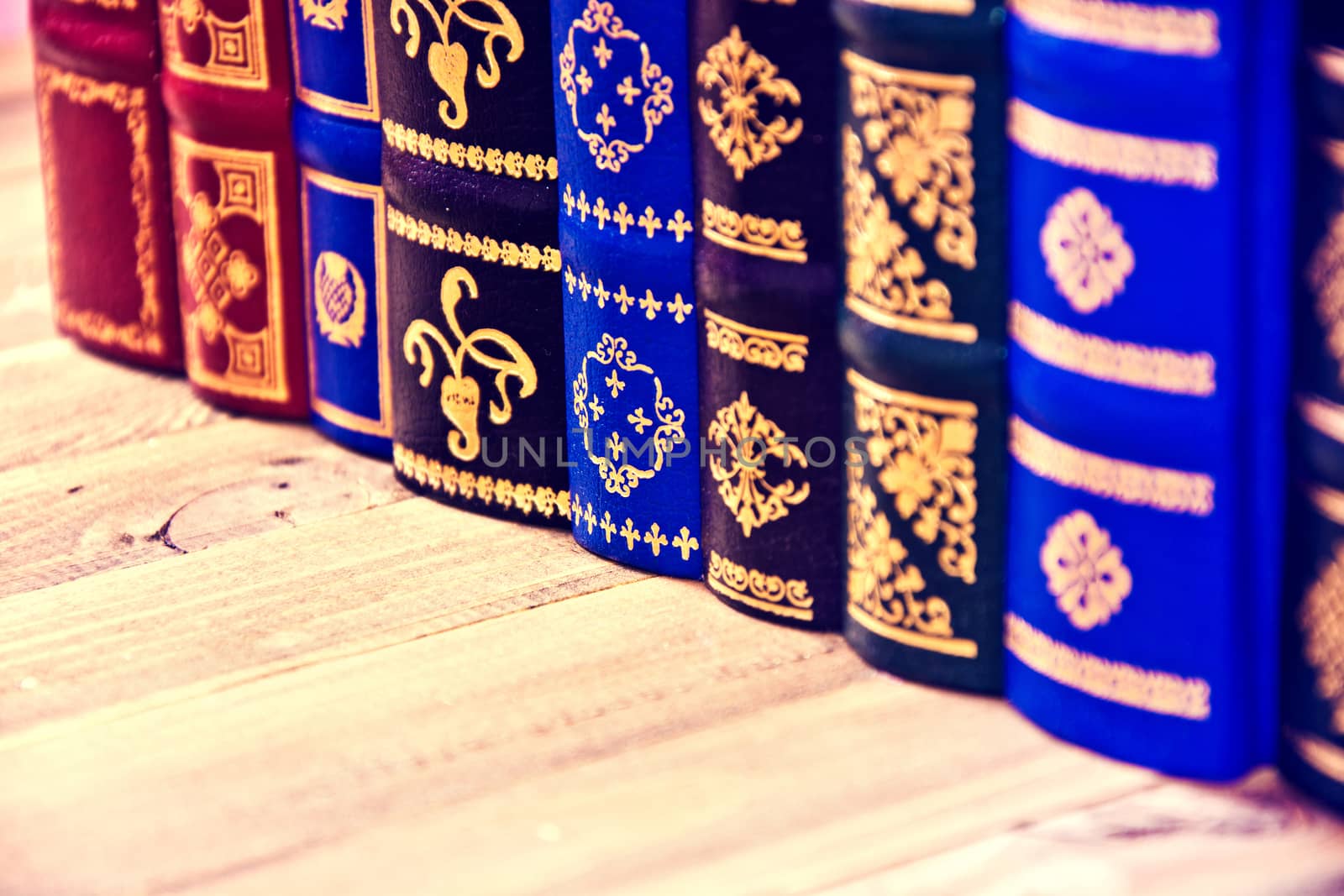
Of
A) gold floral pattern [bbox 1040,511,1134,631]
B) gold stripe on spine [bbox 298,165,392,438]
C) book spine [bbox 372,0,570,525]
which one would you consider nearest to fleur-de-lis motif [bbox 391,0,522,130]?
book spine [bbox 372,0,570,525]

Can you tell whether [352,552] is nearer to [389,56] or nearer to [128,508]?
[128,508]

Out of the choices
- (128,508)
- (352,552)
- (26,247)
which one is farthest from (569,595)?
(26,247)

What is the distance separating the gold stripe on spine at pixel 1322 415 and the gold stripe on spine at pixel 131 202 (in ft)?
2.24

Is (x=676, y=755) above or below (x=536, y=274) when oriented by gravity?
below

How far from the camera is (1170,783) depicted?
91cm

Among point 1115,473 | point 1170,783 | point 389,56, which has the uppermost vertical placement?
point 389,56

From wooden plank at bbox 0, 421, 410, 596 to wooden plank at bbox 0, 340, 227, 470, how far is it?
2cm

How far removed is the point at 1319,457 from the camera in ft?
2.79

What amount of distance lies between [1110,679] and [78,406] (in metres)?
0.65

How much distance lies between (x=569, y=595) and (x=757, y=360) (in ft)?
0.51

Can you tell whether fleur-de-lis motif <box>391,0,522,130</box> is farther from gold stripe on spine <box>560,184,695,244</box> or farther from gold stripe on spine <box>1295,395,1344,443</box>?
gold stripe on spine <box>1295,395,1344,443</box>

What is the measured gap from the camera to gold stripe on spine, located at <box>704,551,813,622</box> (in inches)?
40.1

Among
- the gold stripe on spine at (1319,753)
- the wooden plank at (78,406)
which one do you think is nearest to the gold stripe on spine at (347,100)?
the wooden plank at (78,406)

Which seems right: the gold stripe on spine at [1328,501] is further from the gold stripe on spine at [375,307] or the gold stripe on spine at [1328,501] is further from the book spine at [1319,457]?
the gold stripe on spine at [375,307]
